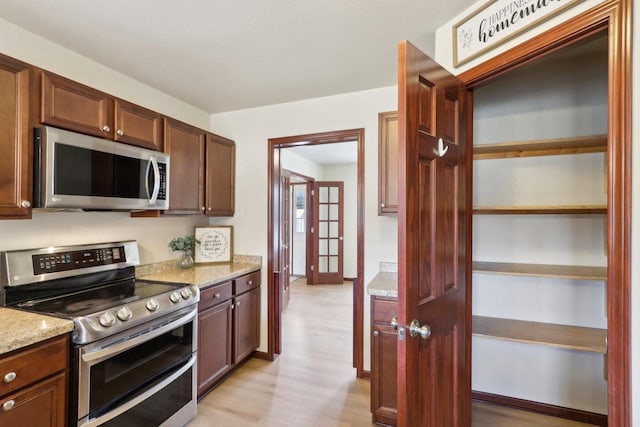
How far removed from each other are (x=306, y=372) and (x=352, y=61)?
2.56 metres

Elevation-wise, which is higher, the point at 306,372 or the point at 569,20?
the point at 569,20

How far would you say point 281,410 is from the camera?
90.0 inches

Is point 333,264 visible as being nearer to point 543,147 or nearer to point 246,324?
point 246,324

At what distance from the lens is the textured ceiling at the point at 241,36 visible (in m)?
1.68

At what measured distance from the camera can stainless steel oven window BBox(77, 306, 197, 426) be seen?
153 centimetres

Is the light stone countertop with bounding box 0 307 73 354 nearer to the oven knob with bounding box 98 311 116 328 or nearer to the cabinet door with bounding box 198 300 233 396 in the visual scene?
the oven knob with bounding box 98 311 116 328

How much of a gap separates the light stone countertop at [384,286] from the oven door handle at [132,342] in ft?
4.03

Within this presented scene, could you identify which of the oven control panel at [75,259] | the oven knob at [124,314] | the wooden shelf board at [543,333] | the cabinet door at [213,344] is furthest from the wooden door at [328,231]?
the oven knob at [124,314]

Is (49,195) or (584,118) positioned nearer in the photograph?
(49,195)

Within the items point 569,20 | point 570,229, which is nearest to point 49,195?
point 569,20

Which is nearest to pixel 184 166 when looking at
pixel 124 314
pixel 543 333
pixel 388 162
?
pixel 124 314

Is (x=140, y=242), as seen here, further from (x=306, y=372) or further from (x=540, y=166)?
(x=540, y=166)

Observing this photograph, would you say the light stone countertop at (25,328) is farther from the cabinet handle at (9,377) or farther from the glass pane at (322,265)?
the glass pane at (322,265)

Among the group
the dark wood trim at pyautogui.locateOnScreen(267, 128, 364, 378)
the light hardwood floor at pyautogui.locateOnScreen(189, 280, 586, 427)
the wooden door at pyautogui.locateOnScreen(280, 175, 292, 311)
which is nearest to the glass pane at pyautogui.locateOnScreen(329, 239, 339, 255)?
the wooden door at pyautogui.locateOnScreen(280, 175, 292, 311)
